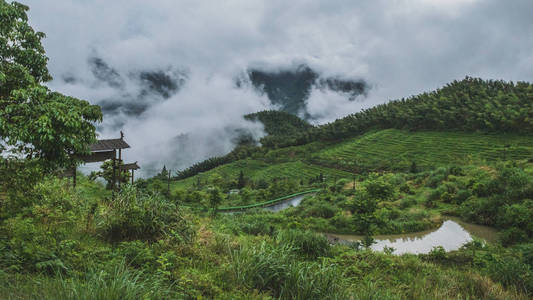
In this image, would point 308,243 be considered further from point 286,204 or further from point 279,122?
point 279,122

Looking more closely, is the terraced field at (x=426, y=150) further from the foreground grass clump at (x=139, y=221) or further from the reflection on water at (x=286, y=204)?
the foreground grass clump at (x=139, y=221)

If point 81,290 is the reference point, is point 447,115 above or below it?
above

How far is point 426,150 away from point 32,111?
6042 cm

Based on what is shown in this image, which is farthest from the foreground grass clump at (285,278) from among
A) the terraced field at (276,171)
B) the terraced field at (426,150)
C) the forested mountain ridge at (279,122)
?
the forested mountain ridge at (279,122)

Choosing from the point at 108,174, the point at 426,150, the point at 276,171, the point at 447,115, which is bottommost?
the point at 108,174

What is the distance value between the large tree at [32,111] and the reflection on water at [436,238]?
1218 cm

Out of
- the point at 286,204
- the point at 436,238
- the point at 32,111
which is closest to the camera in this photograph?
the point at 32,111

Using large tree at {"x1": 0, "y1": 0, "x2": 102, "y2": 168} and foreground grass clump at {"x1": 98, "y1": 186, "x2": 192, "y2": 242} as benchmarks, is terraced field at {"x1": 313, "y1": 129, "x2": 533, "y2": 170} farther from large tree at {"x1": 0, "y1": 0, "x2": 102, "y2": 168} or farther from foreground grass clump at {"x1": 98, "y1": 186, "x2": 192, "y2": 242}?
large tree at {"x1": 0, "y1": 0, "x2": 102, "y2": 168}

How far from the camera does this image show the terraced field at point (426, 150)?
4303 cm

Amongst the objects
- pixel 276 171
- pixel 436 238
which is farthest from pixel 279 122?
pixel 436 238

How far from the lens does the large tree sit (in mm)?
3680

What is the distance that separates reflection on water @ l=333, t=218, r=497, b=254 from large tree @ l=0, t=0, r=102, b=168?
12177mm

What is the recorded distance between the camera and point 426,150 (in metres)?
54.5

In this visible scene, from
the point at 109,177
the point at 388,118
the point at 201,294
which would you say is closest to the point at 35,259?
the point at 201,294
